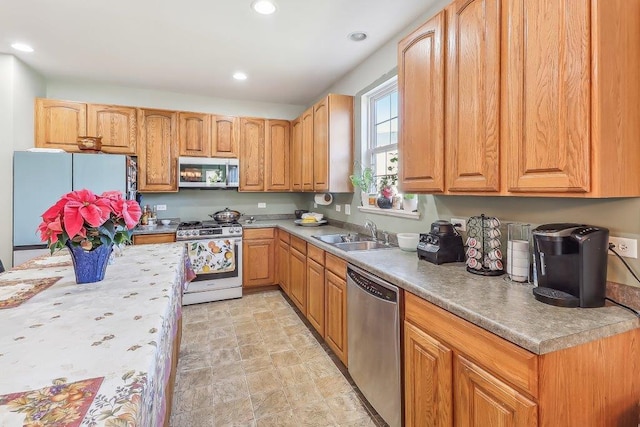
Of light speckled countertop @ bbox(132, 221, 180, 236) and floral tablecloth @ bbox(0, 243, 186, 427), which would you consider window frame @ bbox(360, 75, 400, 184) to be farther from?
light speckled countertop @ bbox(132, 221, 180, 236)

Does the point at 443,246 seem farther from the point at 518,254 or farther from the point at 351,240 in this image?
the point at 351,240

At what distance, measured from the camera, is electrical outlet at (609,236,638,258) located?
47.7 inches

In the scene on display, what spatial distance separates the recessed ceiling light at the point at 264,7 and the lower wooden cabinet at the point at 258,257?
8.18 feet

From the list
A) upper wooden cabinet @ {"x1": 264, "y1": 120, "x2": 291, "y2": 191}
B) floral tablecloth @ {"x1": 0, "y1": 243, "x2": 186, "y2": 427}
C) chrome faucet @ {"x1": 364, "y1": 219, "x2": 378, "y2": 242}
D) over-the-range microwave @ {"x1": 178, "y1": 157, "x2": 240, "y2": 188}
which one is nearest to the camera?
floral tablecloth @ {"x1": 0, "y1": 243, "x2": 186, "y2": 427}

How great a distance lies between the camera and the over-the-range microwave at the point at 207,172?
396 centimetres

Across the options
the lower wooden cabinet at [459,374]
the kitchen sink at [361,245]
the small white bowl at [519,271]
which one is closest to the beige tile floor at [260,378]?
the lower wooden cabinet at [459,374]

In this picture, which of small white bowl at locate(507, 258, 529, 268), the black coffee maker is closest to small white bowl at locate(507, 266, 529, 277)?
small white bowl at locate(507, 258, 529, 268)

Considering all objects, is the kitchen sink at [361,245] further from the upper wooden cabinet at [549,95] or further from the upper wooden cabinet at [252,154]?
the upper wooden cabinet at [252,154]

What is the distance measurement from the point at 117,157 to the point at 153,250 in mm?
1669

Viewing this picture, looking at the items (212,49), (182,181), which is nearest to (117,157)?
(182,181)

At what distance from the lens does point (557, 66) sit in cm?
117

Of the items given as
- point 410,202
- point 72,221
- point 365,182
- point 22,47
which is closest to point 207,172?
point 22,47

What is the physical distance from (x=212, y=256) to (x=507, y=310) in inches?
131

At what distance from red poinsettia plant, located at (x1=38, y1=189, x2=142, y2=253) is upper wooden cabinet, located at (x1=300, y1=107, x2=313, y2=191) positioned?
2.45 m
